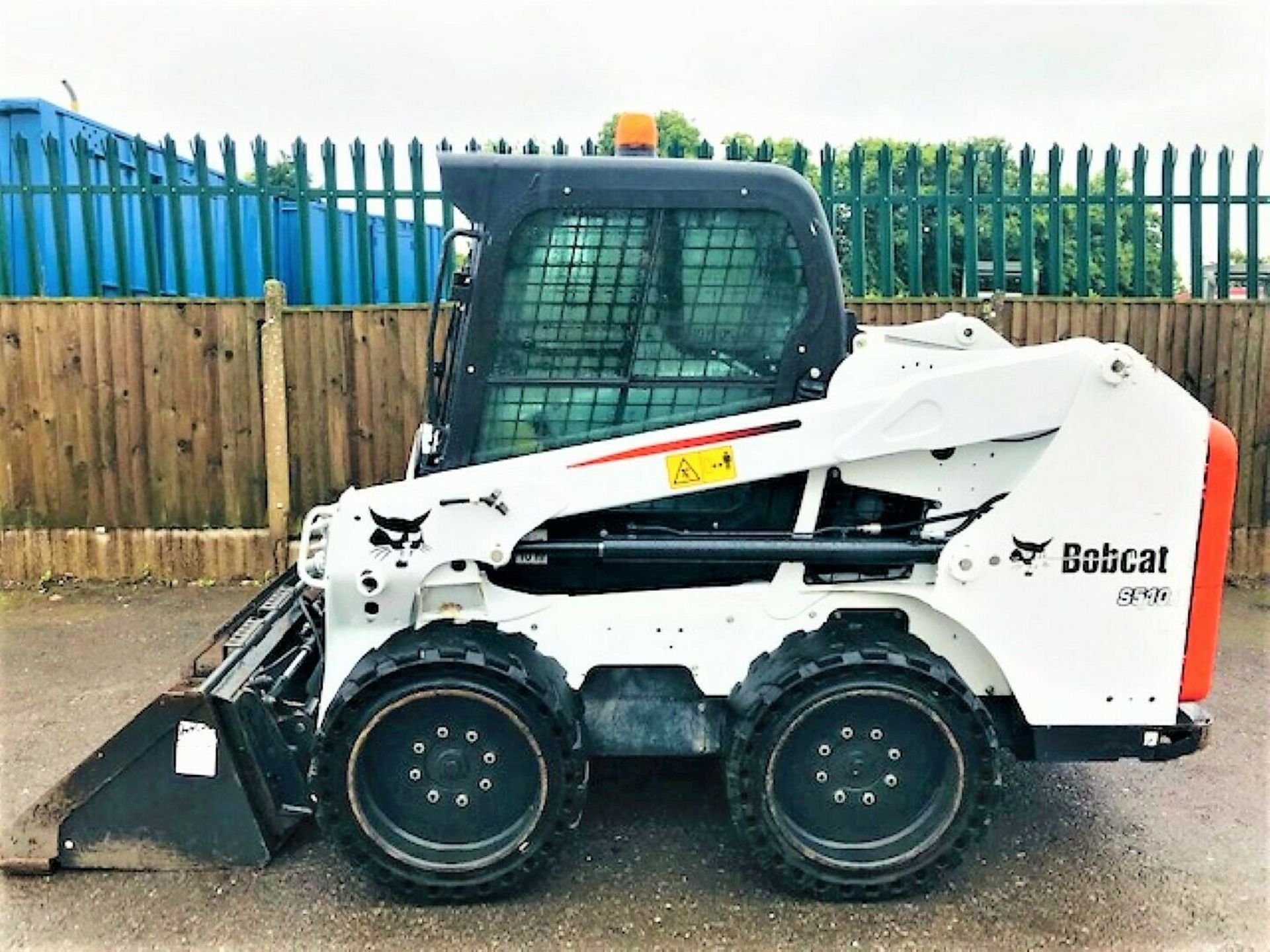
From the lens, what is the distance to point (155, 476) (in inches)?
285

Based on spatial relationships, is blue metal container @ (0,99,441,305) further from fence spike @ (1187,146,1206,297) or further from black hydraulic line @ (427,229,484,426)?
fence spike @ (1187,146,1206,297)

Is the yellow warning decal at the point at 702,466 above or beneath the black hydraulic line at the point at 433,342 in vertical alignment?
beneath

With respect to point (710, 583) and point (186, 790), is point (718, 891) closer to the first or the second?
point (710, 583)

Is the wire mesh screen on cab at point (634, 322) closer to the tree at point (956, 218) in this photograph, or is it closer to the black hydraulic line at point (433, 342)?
the black hydraulic line at point (433, 342)

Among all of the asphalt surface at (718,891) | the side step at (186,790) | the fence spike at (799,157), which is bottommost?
the asphalt surface at (718,891)

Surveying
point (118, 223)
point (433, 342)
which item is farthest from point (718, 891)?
point (118, 223)

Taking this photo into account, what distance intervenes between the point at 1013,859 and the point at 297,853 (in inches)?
88.5

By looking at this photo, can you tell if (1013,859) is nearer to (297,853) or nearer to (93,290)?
(297,853)

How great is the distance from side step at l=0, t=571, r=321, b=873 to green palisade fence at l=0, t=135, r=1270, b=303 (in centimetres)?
425

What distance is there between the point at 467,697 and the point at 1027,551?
5.49ft

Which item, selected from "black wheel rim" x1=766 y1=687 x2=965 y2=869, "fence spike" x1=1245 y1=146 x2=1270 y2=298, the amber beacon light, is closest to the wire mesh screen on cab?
the amber beacon light

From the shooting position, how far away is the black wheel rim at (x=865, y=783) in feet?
11.4

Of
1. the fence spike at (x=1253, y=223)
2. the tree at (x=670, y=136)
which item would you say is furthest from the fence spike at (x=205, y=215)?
the fence spike at (x=1253, y=223)

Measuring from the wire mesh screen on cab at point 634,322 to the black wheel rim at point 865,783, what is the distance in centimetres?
101
